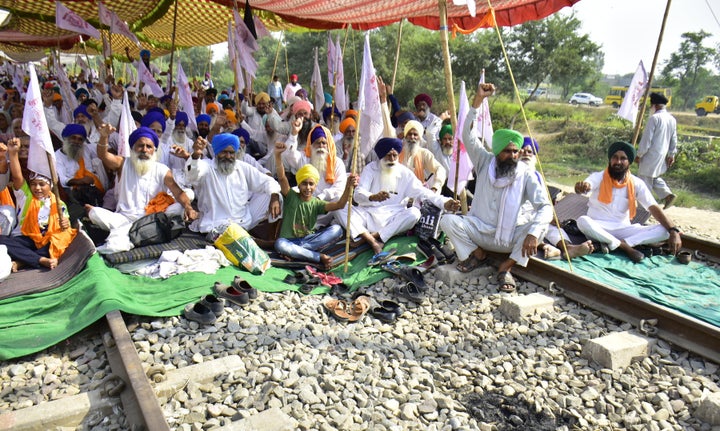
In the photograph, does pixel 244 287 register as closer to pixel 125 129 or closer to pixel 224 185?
pixel 224 185

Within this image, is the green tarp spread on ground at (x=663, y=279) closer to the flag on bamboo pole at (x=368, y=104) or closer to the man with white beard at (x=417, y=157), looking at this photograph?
the man with white beard at (x=417, y=157)

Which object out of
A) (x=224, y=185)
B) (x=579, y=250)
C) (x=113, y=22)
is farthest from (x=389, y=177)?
(x=113, y=22)

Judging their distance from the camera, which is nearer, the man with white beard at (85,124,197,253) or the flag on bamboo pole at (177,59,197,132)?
the man with white beard at (85,124,197,253)

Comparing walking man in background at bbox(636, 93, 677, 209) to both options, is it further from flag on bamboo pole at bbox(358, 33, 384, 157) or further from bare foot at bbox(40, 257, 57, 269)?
bare foot at bbox(40, 257, 57, 269)

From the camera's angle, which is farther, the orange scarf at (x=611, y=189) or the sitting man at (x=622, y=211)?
the orange scarf at (x=611, y=189)

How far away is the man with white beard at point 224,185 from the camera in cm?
540

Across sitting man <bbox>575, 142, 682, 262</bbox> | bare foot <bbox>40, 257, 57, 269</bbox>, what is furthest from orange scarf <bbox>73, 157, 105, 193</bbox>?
sitting man <bbox>575, 142, 682, 262</bbox>

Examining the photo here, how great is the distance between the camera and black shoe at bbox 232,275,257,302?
4141 millimetres

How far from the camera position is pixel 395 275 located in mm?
4801

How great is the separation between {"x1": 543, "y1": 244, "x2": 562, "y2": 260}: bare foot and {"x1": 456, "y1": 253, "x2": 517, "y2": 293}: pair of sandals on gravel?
0.57m

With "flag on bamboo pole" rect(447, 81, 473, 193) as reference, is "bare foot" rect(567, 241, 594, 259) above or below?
below

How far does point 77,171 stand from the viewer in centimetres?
597

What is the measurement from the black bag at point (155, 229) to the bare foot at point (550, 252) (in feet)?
12.2

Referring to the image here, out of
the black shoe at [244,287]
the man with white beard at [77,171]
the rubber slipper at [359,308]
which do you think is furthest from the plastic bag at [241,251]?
the man with white beard at [77,171]
